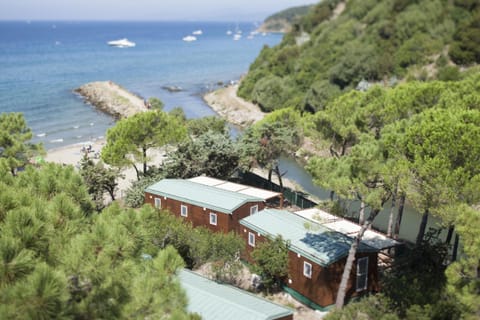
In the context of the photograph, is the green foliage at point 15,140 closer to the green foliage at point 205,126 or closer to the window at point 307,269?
the green foliage at point 205,126

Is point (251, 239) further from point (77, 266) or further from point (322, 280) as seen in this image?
point (77, 266)

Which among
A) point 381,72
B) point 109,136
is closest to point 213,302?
point 109,136

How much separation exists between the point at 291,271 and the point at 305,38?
236 ft

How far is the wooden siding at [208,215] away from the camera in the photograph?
22.5 meters

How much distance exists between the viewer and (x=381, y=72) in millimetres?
58250

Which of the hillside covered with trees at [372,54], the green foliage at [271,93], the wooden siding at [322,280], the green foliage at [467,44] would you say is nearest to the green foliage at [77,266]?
the wooden siding at [322,280]

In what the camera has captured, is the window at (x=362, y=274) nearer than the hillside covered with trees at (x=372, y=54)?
Yes

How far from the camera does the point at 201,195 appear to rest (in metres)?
24.0

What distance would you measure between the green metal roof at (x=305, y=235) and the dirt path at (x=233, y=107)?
38952 millimetres

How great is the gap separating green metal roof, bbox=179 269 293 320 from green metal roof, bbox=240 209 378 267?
3.62 metres

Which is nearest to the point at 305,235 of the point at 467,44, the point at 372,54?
the point at 467,44

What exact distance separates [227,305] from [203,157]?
16.7 meters

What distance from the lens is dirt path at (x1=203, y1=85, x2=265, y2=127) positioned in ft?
202

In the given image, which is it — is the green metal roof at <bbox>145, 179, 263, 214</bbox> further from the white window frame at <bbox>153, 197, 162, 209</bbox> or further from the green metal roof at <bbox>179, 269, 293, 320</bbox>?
the green metal roof at <bbox>179, 269, 293, 320</bbox>
